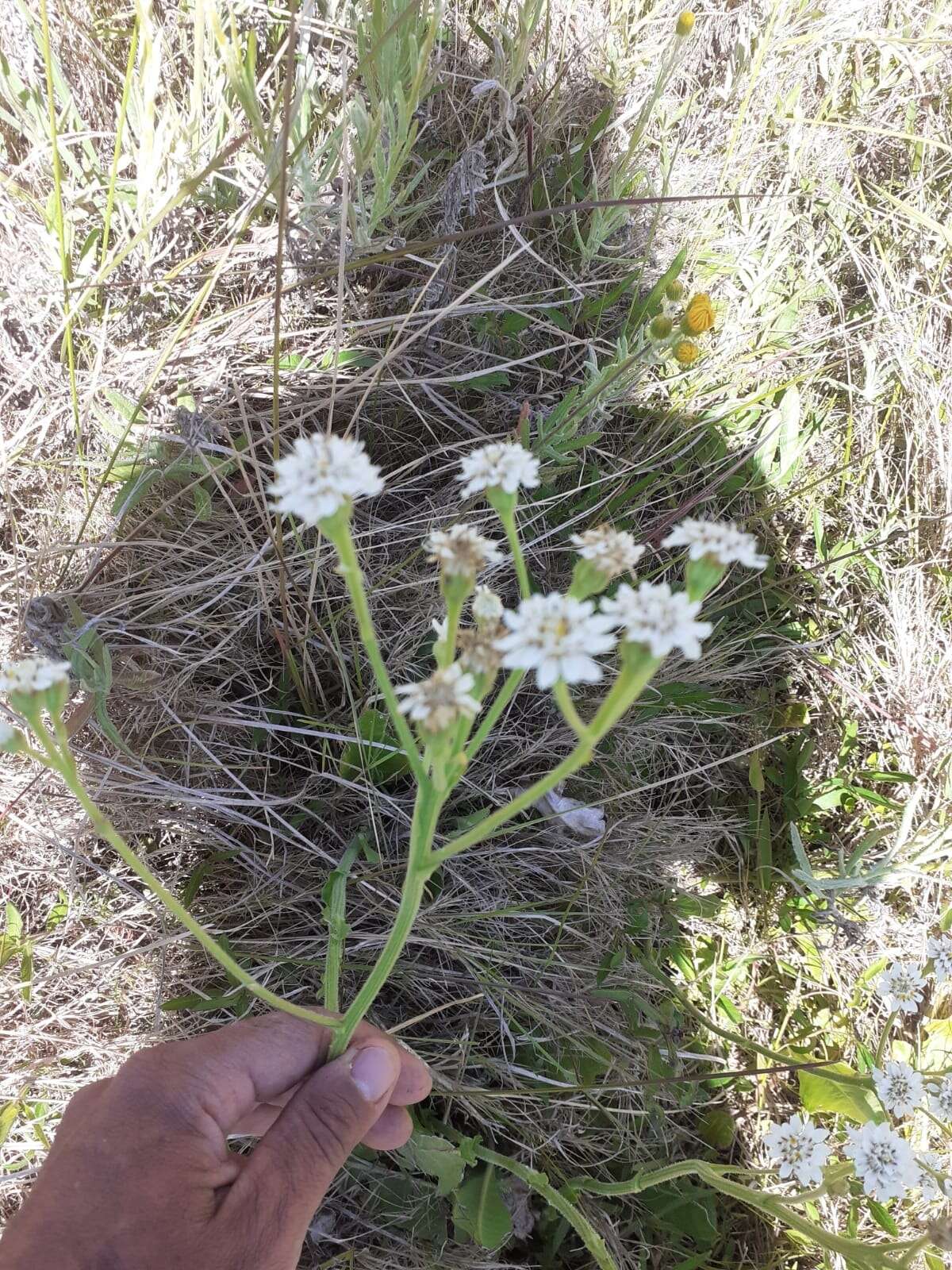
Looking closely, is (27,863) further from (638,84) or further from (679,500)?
(638,84)

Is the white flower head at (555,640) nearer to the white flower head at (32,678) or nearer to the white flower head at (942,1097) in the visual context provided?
the white flower head at (32,678)

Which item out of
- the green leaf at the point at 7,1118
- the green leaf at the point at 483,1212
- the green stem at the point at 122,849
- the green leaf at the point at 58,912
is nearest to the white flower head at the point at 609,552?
the green stem at the point at 122,849

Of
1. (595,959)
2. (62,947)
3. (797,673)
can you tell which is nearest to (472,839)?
(595,959)

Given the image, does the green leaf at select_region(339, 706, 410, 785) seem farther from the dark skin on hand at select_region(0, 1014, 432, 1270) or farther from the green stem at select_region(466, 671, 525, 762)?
the green stem at select_region(466, 671, 525, 762)

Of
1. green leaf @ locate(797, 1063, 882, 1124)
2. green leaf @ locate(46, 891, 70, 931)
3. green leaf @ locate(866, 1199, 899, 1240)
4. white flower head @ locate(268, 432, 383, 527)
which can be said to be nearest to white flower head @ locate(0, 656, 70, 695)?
white flower head @ locate(268, 432, 383, 527)

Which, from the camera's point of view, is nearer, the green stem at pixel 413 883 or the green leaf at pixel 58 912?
the green stem at pixel 413 883

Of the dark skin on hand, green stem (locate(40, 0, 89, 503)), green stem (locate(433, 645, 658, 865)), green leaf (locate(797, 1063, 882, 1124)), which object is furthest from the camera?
green leaf (locate(797, 1063, 882, 1124))
